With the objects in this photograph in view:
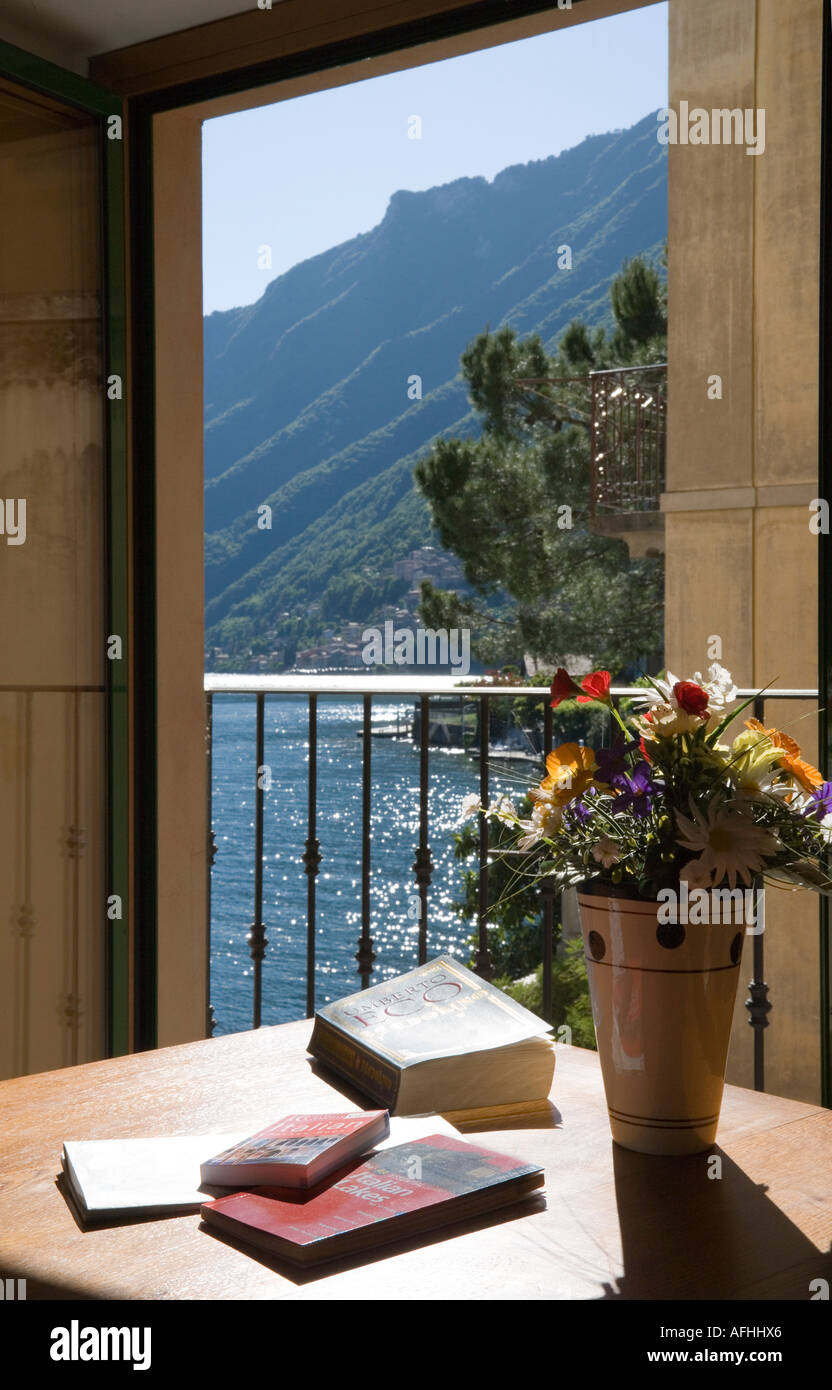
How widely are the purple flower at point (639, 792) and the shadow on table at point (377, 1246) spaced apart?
0.28m

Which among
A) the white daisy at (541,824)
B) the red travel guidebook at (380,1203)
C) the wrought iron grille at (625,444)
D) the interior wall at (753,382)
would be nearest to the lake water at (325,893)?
the wrought iron grille at (625,444)

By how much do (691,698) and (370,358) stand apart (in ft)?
81.9

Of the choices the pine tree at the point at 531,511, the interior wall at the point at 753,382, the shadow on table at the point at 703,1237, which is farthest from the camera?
the pine tree at the point at 531,511

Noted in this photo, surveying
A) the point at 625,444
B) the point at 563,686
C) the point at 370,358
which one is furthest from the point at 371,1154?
the point at 370,358

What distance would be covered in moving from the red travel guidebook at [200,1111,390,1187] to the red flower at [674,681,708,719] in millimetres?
385

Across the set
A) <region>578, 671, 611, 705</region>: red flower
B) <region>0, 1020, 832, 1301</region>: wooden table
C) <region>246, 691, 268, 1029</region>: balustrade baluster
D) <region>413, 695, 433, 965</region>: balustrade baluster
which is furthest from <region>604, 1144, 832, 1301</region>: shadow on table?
<region>246, 691, 268, 1029</region>: balustrade baluster

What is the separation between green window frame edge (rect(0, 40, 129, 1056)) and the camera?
242 centimetres

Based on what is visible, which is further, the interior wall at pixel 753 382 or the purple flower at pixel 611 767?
the interior wall at pixel 753 382

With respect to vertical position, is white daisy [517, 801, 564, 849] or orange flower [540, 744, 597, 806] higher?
orange flower [540, 744, 597, 806]

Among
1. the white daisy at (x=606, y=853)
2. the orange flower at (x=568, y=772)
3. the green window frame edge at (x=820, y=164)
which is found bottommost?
the white daisy at (x=606, y=853)

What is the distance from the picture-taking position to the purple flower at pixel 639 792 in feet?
2.91

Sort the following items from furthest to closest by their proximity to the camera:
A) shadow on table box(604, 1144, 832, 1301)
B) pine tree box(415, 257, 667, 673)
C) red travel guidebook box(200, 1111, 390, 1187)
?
pine tree box(415, 257, 667, 673)
red travel guidebook box(200, 1111, 390, 1187)
shadow on table box(604, 1144, 832, 1301)

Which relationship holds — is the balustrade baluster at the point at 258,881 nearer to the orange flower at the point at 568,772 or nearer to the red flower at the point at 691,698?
the orange flower at the point at 568,772

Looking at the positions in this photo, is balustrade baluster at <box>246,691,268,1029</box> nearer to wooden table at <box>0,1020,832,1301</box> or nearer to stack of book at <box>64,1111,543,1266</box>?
wooden table at <box>0,1020,832,1301</box>
